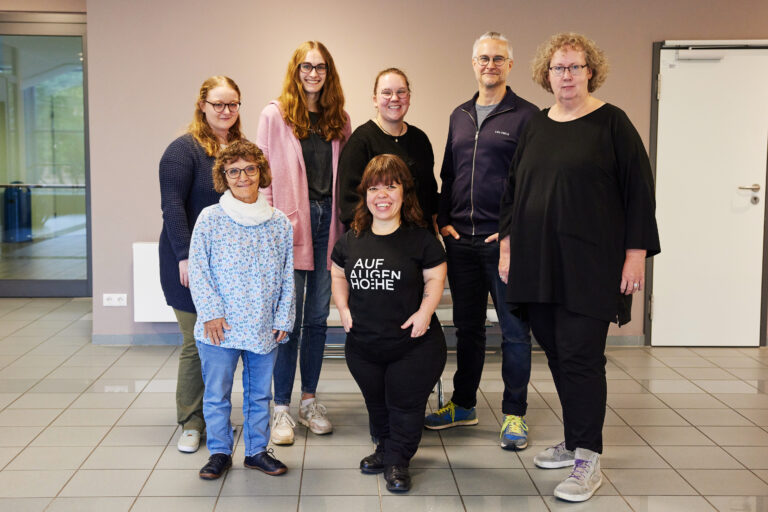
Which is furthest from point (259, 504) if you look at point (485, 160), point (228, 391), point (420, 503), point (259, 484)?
point (485, 160)

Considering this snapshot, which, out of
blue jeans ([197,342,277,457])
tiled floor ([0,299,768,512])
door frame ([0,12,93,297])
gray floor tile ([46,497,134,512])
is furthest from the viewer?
door frame ([0,12,93,297])

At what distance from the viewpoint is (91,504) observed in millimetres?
2711

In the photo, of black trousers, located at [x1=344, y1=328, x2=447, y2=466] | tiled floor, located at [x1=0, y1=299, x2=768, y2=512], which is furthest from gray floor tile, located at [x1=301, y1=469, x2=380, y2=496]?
black trousers, located at [x1=344, y1=328, x2=447, y2=466]

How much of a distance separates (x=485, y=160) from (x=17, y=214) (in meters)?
5.30

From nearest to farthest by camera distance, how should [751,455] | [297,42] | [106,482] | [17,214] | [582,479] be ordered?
1. [582,479]
2. [106,482]
3. [751,455]
4. [297,42]
5. [17,214]

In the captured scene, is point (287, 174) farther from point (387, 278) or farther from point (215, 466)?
point (215, 466)

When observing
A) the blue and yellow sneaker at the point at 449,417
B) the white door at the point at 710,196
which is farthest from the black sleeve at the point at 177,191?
the white door at the point at 710,196

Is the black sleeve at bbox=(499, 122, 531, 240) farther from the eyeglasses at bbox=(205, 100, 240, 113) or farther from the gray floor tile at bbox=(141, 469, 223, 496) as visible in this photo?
the gray floor tile at bbox=(141, 469, 223, 496)

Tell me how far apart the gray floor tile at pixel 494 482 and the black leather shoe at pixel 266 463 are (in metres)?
0.66

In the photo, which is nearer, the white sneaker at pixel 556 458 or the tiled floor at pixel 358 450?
the tiled floor at pixel 358 450

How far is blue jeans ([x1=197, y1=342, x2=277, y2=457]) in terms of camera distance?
290 cm

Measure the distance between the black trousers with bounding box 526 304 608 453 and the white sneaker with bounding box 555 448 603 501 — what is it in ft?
0.15

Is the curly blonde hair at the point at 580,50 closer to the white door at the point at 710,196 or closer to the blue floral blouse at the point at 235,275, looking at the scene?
the blue floral blouse at the point at 235,275

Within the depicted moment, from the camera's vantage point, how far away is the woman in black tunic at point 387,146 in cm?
317
